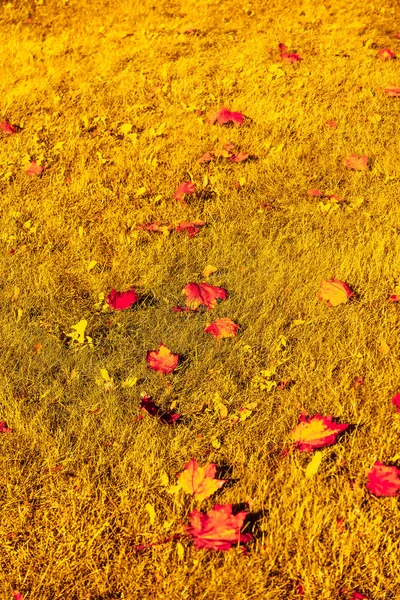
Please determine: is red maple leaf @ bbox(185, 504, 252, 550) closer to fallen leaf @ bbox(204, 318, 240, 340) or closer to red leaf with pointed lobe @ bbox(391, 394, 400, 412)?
red leaf with pointed lobe @ bbox(391, 394, 400, 412)

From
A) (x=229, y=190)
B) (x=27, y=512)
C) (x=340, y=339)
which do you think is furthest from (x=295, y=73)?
(x=27, y=512)

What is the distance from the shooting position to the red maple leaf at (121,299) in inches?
120

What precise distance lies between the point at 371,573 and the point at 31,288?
203 centimetres

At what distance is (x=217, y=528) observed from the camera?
78.2 inches

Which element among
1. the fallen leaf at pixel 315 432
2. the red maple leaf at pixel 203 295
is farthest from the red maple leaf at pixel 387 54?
the fallen leaf at pixel 315 432

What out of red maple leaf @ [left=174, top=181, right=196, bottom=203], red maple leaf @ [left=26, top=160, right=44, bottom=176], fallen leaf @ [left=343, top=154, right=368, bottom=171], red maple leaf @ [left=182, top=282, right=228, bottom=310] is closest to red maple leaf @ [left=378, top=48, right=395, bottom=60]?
fallen leaf @ [left=343, top=154, right=368, bottom=171]

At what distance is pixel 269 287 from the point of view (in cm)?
312

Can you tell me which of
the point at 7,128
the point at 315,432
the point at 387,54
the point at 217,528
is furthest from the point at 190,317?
the point at 387,54

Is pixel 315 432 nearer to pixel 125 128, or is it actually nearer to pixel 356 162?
pixel 356 162

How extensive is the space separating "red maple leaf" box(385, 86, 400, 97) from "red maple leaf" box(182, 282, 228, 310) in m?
2.95

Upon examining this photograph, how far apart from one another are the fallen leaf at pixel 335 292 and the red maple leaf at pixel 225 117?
209 cm

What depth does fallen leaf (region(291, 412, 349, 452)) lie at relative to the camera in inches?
89.0

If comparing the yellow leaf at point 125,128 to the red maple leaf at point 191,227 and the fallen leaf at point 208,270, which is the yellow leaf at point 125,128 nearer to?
the red maple leaf at point 191,227

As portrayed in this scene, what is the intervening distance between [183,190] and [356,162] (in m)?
1.15
